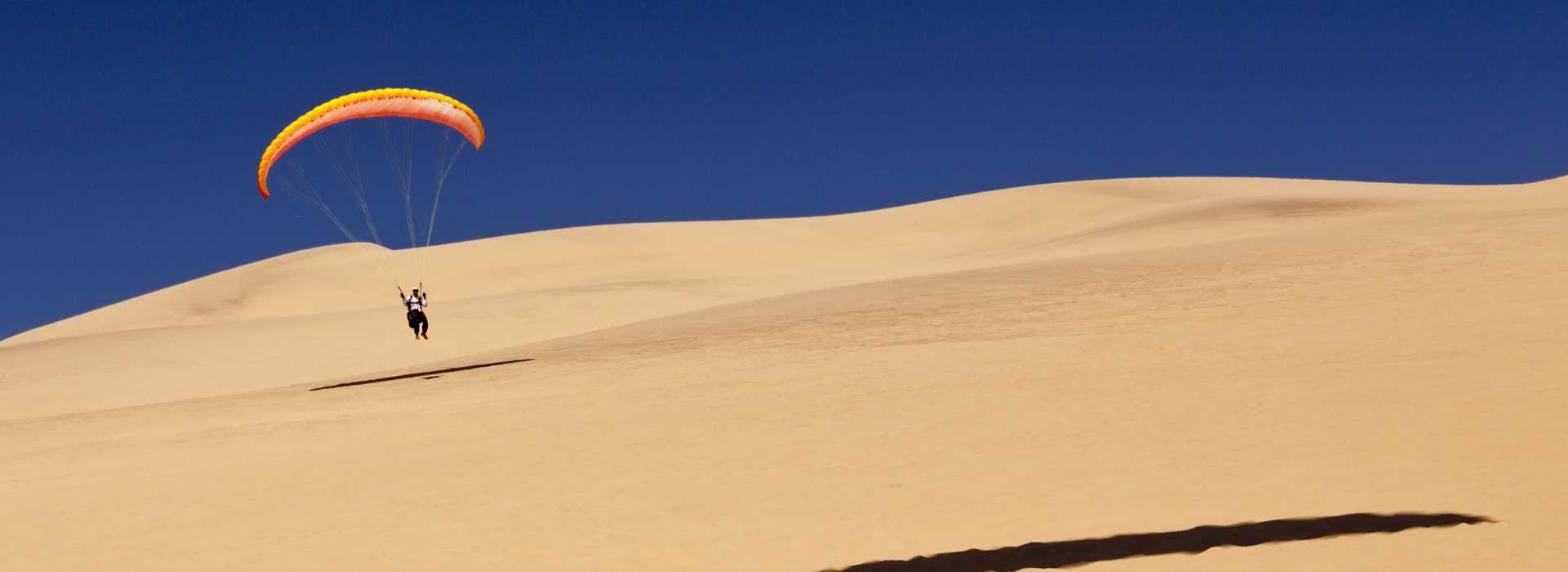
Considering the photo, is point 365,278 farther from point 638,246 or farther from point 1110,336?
point 1110,336

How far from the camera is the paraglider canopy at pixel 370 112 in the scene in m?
19.0

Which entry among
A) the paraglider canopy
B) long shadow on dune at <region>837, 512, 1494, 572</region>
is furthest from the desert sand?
the paraglider canopy

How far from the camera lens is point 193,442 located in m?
13.5

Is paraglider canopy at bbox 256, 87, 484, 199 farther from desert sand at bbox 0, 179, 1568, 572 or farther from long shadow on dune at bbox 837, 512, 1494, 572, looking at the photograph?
long shadow on dune at bbox 837, 512, 1494, 572

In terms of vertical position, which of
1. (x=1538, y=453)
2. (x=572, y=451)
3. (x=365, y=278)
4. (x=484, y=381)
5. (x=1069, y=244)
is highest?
(x=365, y=278)

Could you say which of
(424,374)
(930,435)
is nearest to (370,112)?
(424,374)

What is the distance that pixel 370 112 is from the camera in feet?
63.9

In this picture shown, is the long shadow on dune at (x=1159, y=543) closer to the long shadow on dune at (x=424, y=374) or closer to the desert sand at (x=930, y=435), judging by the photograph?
the desert sand at (x=930, y=435)

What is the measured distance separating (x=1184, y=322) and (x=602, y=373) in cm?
741

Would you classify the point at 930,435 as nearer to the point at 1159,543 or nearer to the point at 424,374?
the point at 1159,543

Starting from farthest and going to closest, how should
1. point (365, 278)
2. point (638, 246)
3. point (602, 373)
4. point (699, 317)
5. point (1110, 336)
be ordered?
1. point (638, 246)
2. point (365, 278)
3. point (699, 317)
4. point (602, 373)
5. point (1110, 336)

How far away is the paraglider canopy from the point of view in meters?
19.0

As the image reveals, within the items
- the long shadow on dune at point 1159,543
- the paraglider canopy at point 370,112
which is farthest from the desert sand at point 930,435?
the paraglider canopy at point 370,112

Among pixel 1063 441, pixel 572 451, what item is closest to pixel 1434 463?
pixel 1063 441
